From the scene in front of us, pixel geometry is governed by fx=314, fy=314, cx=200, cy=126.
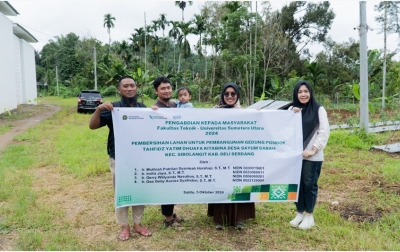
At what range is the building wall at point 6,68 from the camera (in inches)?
577

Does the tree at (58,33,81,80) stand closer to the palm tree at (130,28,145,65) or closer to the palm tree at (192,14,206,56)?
the palm tree at (130,28,145,65)

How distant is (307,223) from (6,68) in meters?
16.7

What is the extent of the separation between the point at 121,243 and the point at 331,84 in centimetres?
2424

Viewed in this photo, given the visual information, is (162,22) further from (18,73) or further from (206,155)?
(206,155)

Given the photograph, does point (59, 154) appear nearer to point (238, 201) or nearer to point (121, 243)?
point (121, 243)

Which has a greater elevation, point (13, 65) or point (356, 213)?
point (13, 65)

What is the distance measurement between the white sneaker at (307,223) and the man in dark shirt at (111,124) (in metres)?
1.53

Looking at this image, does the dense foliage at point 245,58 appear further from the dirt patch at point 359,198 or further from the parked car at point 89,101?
the dirt patch at point 359,198

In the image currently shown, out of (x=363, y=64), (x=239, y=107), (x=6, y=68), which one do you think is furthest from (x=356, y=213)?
(x=6, y=68)

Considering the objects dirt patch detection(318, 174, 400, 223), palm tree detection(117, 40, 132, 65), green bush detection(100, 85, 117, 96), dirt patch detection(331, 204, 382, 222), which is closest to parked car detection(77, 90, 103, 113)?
dirt patch detection(318, 174, 400, 223)

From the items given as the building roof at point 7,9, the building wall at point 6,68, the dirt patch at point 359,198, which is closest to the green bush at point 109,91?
the building roof at point 7,9

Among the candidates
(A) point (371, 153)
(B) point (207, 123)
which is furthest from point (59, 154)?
(A) point (371, 153)

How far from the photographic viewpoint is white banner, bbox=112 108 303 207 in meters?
2.80

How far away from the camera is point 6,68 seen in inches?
610
